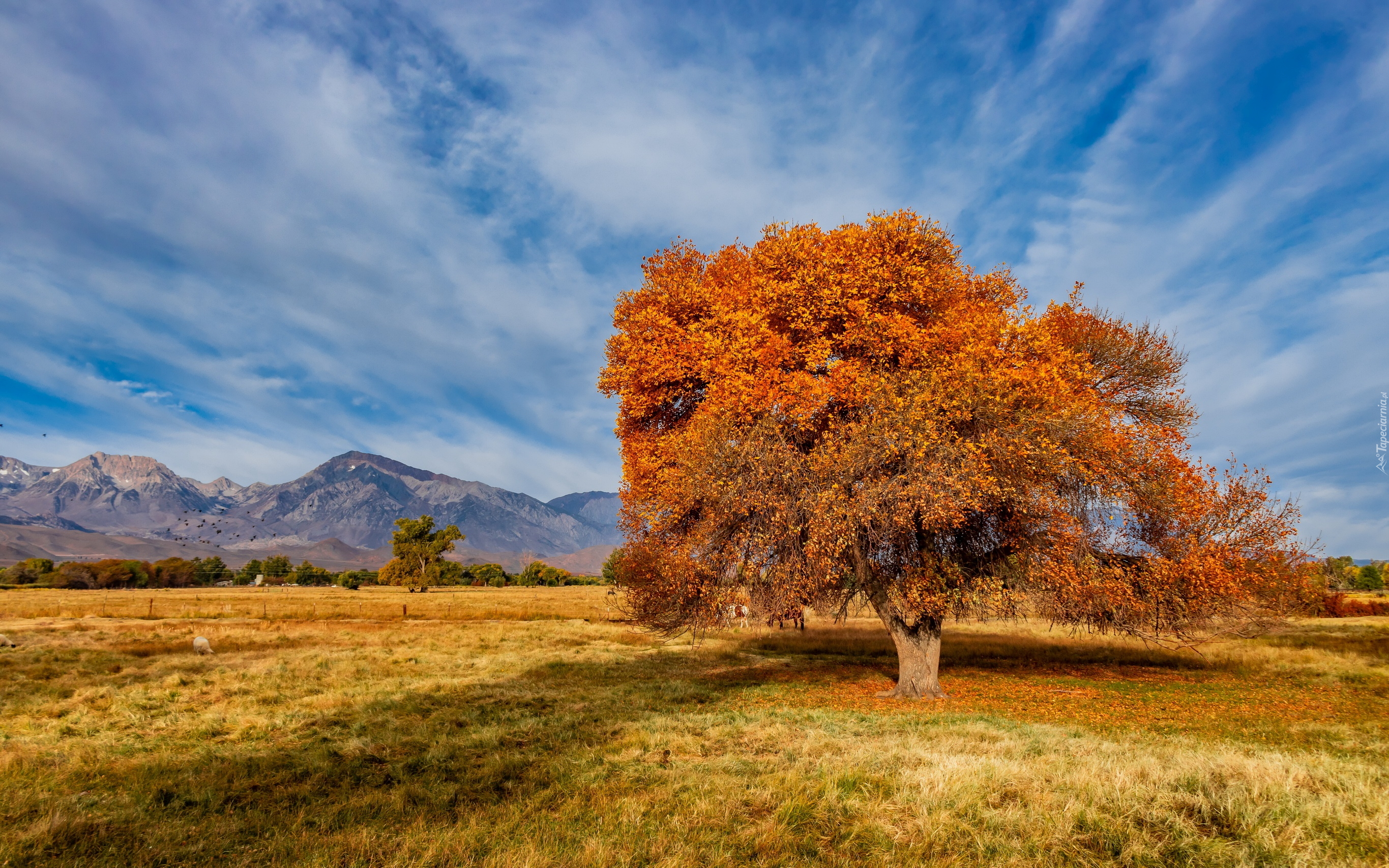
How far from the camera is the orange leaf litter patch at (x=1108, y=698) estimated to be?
13.5 m

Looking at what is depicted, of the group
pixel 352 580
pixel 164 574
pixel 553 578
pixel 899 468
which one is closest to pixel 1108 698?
pixel 899 468

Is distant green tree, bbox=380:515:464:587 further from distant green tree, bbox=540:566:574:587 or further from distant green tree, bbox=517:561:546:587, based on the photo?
distant green tree, bbox=540:566:574:587

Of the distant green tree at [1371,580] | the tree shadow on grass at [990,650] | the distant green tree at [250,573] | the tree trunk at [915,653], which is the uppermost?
the distant green tree at [1371,580]

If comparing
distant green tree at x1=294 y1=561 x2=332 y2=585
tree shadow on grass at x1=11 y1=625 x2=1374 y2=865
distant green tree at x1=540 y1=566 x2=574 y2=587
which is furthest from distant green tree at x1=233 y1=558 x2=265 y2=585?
tree shadow on grass at x1=11 y1=625 x2=1374 y2=865

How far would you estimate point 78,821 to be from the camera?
23.1 ft

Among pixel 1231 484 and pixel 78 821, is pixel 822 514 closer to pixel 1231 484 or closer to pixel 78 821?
pixel 78 821

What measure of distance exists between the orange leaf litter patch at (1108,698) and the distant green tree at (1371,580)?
316 ft

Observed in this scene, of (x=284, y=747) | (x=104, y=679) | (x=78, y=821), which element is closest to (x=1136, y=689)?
(x=284, y=747)

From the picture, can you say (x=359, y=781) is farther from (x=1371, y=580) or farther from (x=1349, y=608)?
(x=1371, y=580)

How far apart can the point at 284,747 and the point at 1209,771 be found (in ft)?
46.8

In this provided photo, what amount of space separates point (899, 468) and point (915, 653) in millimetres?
6027

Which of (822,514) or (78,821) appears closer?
(78,821)

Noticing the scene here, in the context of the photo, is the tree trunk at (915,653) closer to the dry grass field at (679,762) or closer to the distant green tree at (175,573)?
the dry grass field at (679,762)

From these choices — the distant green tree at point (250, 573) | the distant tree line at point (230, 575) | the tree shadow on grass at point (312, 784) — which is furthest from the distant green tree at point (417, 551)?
the tree shadow on grass at point (312, 784)
